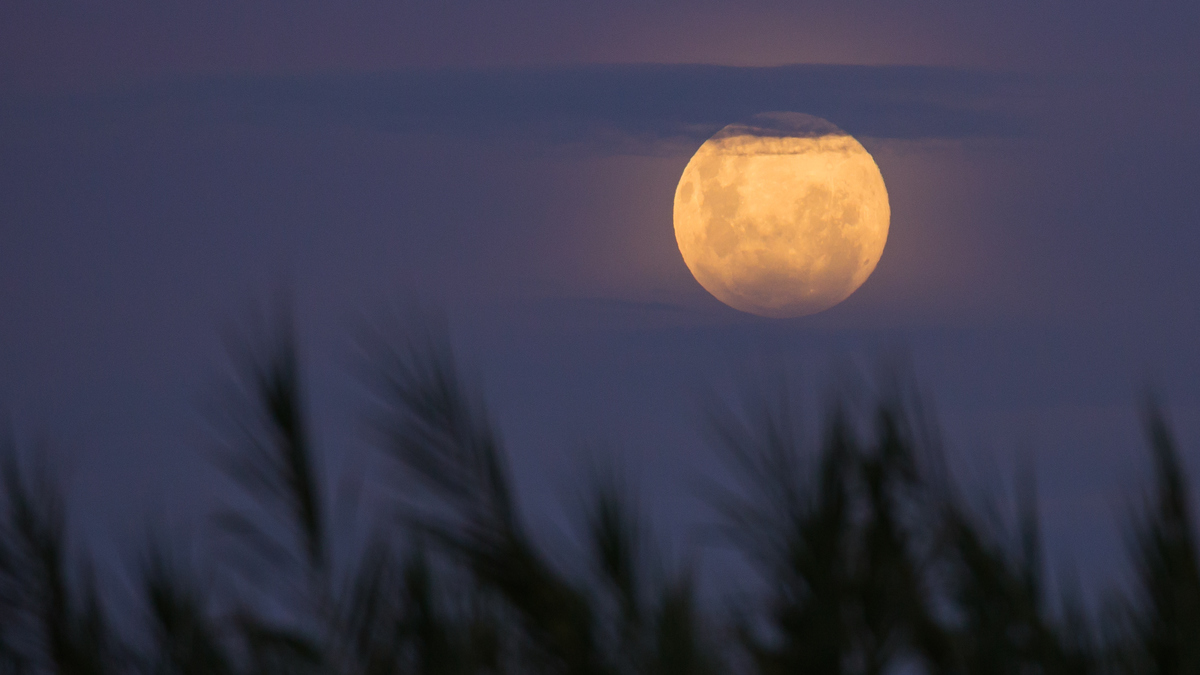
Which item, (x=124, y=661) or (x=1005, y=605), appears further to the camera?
(x=124, y=661)

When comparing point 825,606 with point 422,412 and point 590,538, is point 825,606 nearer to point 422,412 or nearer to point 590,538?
point 590,538

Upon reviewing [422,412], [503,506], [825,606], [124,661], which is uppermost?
[422,412]

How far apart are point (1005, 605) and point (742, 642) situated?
1193mm

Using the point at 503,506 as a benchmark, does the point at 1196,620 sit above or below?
below

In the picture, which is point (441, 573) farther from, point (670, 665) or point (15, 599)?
point (15, 599)

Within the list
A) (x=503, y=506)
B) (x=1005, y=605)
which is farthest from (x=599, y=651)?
(x=1005, y=605)

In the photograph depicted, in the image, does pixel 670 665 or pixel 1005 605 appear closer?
pixel 670 665

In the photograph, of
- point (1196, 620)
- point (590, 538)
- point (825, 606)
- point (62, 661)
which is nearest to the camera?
point (825, 606)

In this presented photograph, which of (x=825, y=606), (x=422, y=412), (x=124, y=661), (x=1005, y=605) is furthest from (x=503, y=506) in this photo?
(x=124, y=661)

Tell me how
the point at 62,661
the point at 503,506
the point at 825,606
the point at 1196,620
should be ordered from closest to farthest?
the point at 825,606 → the point at 503,506 → the point at 1196,620 → the point at 62,661

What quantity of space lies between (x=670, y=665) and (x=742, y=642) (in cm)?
96

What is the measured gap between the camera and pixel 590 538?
5.49 meters

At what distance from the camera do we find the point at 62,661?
811 centimetres

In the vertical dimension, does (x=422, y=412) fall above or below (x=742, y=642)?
above
